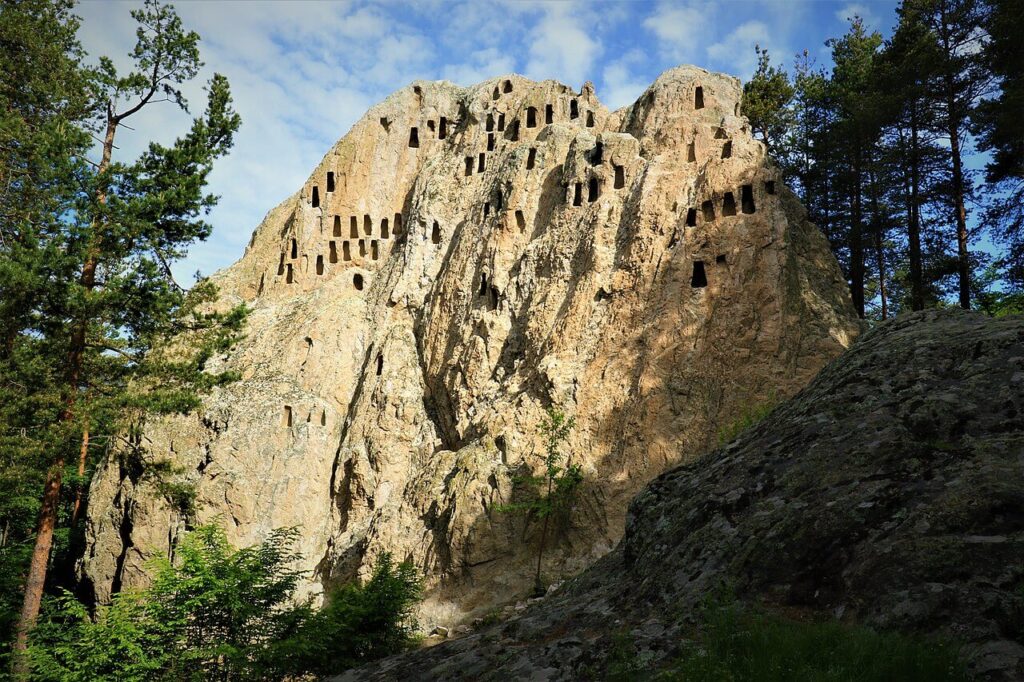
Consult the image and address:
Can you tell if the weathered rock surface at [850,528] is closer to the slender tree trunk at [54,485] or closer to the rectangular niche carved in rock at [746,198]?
the slender tree trunk at [54,485]

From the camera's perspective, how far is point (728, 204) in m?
26.7

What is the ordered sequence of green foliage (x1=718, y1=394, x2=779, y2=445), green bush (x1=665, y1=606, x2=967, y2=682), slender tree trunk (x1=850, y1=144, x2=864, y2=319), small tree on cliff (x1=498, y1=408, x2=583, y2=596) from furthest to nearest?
slender tree trunk (x1=850, y1=144, x2=864, y2=319) → small tree on cliff (x1=498, y1=408, x2=583, y2=596) → green foliage (x1=718, y1=394, x2=779, y2=445) → green bush (x1=665, y1=606, x2=967, y2=682)

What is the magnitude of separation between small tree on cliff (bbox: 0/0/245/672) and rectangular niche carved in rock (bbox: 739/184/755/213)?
17.7m

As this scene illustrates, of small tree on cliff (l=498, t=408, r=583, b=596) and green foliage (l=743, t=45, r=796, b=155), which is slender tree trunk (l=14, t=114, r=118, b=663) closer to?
small tree on cliff (l=498, t=408, r=583, b=596)

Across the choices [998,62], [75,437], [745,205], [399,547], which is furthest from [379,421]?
[998,62]

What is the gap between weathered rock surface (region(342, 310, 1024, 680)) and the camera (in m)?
5.15

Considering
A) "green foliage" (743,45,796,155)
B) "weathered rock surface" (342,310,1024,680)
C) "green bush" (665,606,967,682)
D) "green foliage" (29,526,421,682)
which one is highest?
"green foliage" (743,45,796,155)

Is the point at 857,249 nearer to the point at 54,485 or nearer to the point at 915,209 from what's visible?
the point at 915,209

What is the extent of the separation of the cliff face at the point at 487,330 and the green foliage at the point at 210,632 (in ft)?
21.0

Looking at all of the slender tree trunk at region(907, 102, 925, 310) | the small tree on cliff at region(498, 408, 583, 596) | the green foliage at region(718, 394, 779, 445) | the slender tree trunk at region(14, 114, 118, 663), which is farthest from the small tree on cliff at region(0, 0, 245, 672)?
the slender tree trunk at region(907, 102, 925, 310)

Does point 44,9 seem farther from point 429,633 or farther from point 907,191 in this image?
point 907,191

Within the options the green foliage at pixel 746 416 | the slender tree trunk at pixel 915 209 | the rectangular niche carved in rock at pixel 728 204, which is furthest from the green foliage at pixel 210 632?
the slender tree trunk at pixel 915 209

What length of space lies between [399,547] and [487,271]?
43.3ft

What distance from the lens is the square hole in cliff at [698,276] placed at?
25.7m
